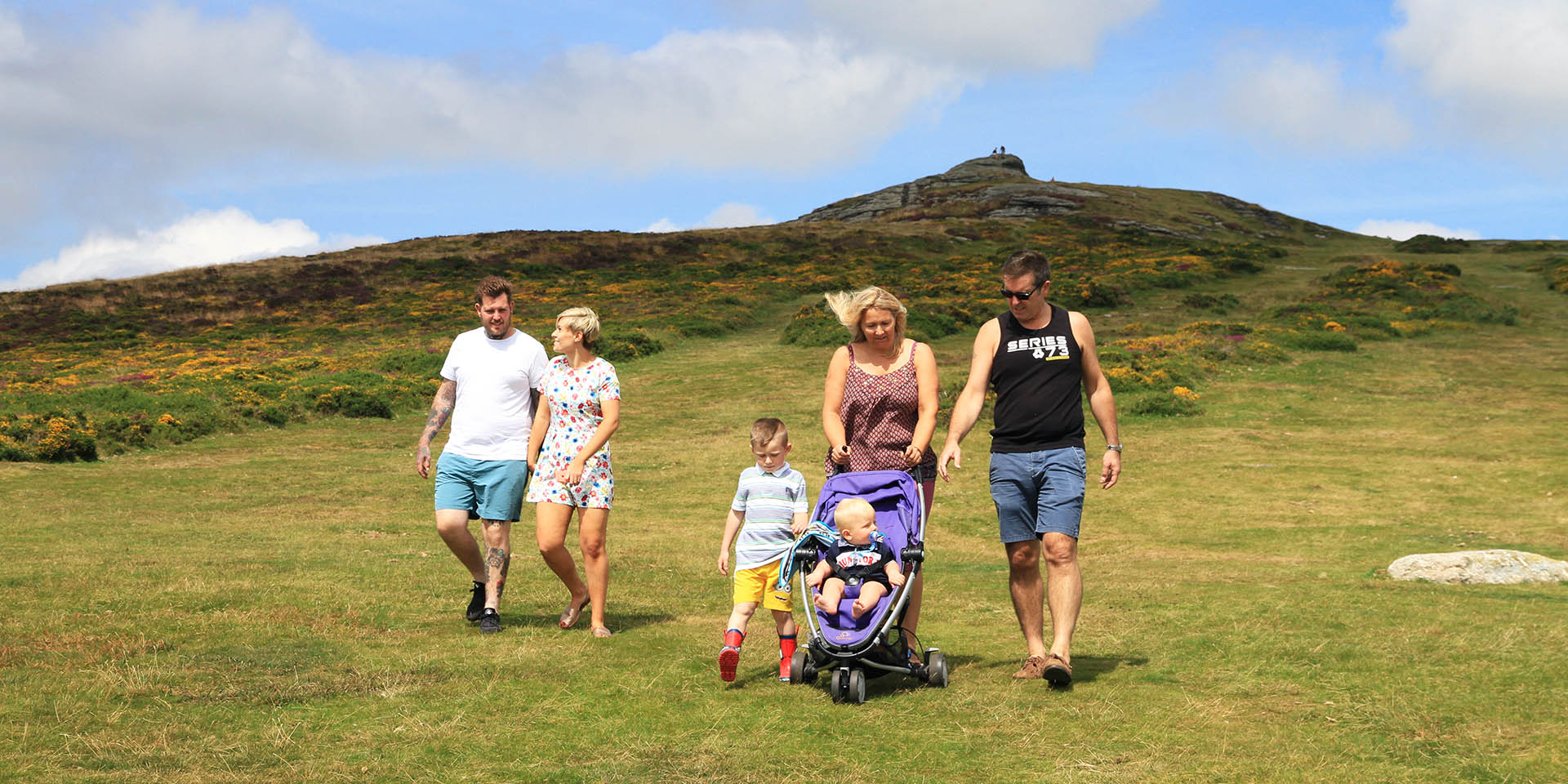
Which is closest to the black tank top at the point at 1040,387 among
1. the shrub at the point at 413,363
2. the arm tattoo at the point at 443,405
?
the arm tattoo at the point at 443,405

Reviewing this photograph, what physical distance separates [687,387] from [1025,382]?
20.4 metres

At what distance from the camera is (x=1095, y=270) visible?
50.7 meters

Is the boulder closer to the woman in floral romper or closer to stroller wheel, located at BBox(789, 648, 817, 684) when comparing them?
stroller wheel, located at BBox(789, 648, 817, 684)

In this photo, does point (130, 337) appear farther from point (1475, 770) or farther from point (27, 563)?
point (1475, 770)

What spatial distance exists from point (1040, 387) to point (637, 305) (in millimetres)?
37696

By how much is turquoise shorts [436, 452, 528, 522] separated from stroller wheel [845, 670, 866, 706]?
2.84m

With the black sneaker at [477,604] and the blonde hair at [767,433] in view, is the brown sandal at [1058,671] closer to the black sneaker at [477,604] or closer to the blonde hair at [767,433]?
the blonde hair at [767,433]

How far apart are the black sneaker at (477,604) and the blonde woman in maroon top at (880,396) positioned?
2903 millimetres

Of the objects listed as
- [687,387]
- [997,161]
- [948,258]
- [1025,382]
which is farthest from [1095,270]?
[997,161]

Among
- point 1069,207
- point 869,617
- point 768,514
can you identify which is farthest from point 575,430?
point 1069,207

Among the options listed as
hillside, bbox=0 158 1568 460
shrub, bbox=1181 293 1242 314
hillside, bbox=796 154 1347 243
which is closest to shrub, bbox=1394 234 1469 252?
hillside, bbox=0 158 1568 460

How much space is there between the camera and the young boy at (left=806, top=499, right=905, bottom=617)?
20.4ft

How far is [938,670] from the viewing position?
6277 mm

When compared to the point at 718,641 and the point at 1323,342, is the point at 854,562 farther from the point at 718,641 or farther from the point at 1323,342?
the point at 1323,342
